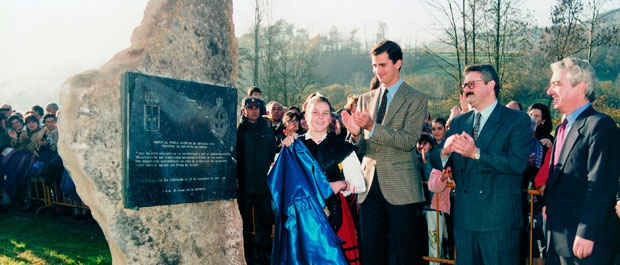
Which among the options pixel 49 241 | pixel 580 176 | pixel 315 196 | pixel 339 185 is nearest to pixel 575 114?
pixel 580 176

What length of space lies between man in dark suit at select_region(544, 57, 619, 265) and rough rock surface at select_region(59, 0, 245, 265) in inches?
98.6

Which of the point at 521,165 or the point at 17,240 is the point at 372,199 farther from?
the point at 17,240

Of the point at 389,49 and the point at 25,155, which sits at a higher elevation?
the point at 389,49

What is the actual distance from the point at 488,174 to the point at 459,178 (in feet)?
0.79

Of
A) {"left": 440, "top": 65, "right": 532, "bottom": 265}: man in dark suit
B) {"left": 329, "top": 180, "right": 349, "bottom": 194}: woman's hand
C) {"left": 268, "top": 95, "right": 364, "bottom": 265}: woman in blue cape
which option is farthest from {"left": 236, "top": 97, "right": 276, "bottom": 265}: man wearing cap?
{"left": 440, "top": 65, "right": 532, "bottom": 265}: man in dark suit

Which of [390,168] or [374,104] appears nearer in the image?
[390,168]

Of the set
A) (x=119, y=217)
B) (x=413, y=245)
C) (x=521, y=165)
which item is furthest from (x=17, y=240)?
(x=521, y=165)

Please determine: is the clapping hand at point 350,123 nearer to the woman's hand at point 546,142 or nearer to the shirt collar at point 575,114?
the shirt collar at point 575,114

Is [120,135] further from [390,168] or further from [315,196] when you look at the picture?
[390,168]

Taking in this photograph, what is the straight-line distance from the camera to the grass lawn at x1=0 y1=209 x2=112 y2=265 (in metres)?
5.62

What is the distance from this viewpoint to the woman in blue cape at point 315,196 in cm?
350

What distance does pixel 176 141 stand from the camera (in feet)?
11.0

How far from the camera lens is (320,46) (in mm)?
38531

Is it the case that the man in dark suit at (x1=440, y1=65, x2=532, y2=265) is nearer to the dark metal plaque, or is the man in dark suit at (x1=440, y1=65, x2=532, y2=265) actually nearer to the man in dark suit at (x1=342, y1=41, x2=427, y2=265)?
the man in dark suit at (x1=342, y1=41, x2=427, y2=265)
